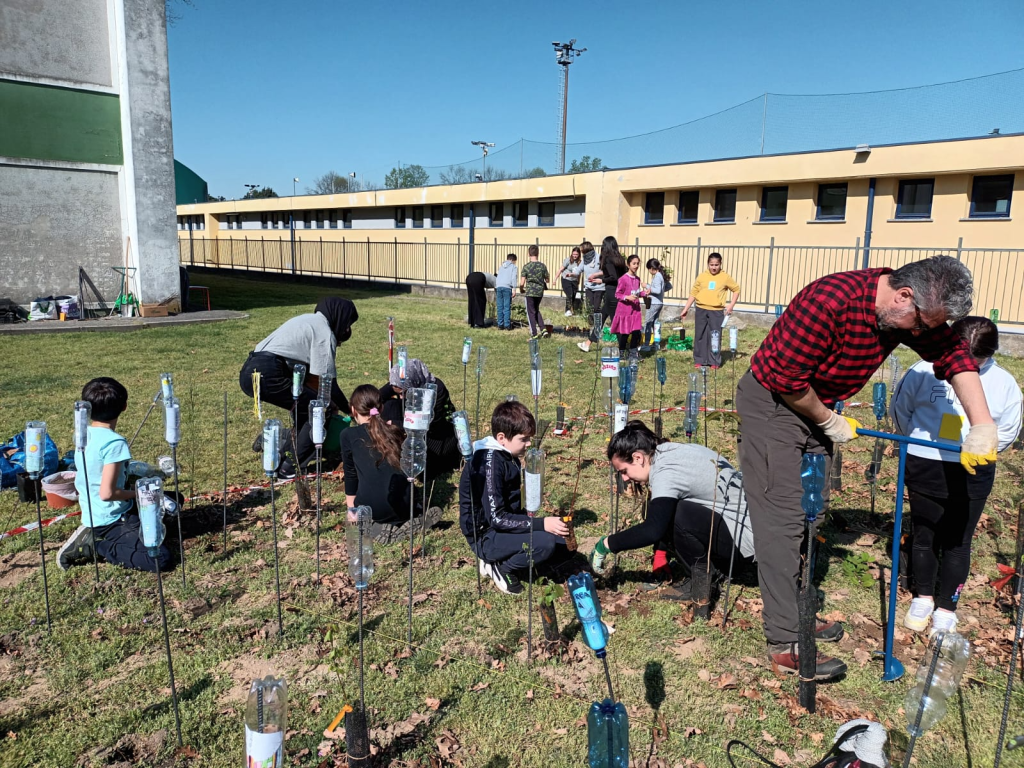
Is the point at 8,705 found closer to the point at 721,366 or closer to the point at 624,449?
the point at 624,449

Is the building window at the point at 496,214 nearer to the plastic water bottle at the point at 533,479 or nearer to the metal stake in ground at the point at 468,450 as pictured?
the metal stake in ground at the point at 468,450

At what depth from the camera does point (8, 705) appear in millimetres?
3090

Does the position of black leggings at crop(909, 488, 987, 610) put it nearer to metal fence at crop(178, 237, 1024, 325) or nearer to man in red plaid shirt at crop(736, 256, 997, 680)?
man in red plaid shirt at crop(736, 256, 997, 680)

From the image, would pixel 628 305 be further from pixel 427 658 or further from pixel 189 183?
pixel 189 183

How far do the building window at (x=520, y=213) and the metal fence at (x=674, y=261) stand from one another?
1464mm

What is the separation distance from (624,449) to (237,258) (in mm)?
39564

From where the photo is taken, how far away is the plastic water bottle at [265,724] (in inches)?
79.7

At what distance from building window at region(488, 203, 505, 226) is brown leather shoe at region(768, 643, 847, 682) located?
2630cm

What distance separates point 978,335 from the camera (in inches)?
136

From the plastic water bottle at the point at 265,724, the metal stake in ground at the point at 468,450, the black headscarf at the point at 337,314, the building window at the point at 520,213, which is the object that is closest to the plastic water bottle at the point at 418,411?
the metal stake in ground at the point at 468,450

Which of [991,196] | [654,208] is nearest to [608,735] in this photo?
[991,196]

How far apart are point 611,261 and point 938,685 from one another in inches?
417

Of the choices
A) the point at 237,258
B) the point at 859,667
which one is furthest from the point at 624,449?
the point at 237,258

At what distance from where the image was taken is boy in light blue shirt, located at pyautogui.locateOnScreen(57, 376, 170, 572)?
13.7ft
